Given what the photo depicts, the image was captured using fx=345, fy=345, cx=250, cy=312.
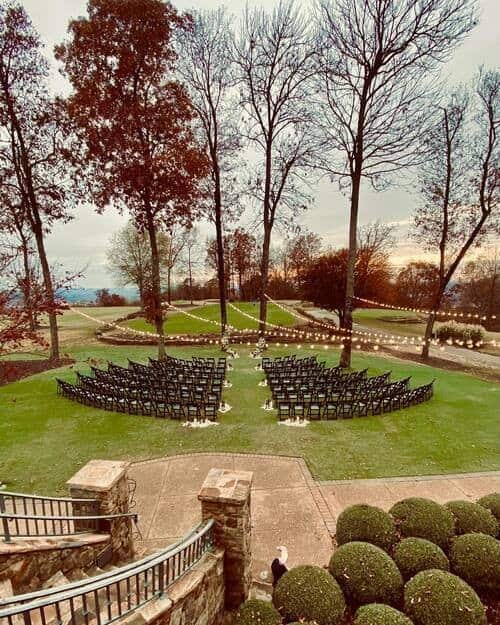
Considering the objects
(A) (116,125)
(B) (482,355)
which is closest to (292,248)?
(B) (482,355)

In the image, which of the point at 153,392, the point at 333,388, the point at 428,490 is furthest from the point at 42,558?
the point at 333,388

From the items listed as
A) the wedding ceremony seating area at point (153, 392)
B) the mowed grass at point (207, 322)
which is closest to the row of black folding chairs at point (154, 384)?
the wedding ceremony seating area at point (153, 392)

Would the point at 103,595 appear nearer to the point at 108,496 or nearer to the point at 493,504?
the point at 108,496

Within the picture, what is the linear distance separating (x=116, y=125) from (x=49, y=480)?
14.4m

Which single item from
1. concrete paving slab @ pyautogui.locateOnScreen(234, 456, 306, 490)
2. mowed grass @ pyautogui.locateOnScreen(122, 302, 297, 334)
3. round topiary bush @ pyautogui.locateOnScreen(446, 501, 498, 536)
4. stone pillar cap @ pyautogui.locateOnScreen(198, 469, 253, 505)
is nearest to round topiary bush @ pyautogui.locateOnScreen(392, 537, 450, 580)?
round topiary bush @ pyautogui.locateOnScreen(446, 501, 498, 536)

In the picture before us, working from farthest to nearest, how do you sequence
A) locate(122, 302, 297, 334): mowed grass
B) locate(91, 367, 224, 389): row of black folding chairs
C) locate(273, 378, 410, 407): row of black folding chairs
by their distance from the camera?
locate(122, 302, 297, 334): mowed grass → locate(91, 367, 224, 389): row of black folding chairs → locate(273, 378, 410, 407): row of black folding chairs

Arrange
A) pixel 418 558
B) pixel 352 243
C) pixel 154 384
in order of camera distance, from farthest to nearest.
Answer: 1. pixel 352 243
2. pixel 154 384
3. pixel 418 558

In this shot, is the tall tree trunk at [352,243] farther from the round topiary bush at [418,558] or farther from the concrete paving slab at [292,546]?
the round topiary bush at [418,558]

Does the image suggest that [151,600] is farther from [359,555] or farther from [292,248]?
[292,248]

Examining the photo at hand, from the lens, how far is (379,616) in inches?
164

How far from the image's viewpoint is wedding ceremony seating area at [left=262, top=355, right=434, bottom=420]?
12.6 m

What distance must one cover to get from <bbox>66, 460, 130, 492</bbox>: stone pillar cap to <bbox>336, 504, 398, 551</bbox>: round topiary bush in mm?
3809

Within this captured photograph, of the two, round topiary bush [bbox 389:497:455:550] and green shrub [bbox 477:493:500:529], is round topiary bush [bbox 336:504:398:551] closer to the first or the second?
round topiary bush [bbox 389:497:455:550]

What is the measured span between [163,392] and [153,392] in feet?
1.77
